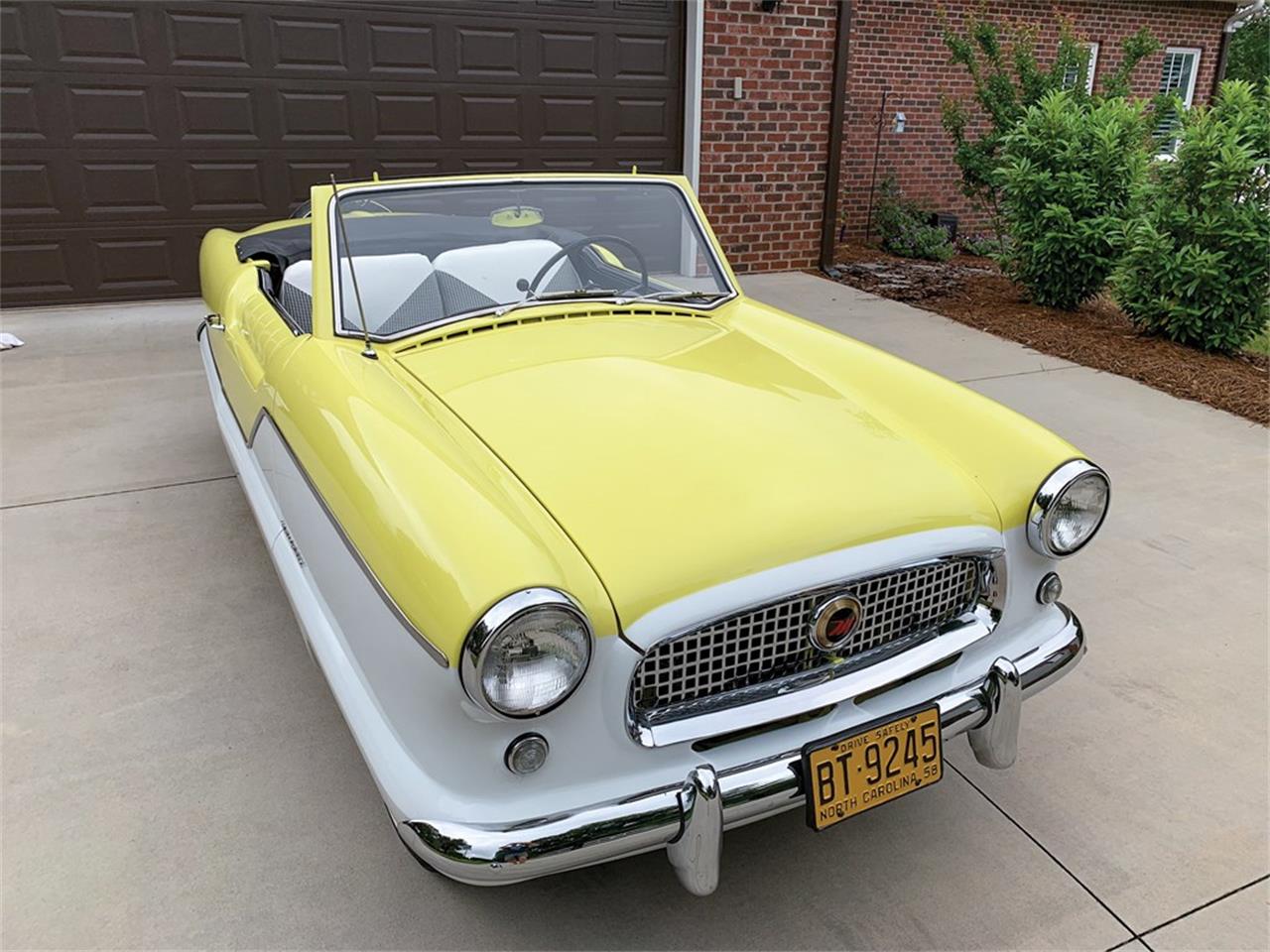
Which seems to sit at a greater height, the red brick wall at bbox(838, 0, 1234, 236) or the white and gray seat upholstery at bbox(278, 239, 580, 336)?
the red brick wall at bbox(838, 0, 1234, 236)

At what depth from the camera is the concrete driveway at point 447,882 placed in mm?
2008

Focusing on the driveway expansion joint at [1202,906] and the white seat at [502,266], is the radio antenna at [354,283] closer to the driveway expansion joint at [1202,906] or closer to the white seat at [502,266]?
the white seat at [502,266]

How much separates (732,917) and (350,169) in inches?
274

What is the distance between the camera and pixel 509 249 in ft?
9.96

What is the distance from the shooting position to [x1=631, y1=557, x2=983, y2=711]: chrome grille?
1.77m

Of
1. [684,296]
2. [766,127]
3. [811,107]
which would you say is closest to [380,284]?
[684,296]

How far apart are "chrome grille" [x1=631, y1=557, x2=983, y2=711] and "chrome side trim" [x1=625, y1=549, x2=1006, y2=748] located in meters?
0.02

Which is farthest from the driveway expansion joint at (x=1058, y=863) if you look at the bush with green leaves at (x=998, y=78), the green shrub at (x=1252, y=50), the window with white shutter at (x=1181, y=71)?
the green shrub at (x=1252, y=50)

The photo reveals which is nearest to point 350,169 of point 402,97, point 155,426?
point 402,97

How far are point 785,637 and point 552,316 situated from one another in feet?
4.57

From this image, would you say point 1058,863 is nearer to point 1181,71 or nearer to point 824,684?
point 824,684

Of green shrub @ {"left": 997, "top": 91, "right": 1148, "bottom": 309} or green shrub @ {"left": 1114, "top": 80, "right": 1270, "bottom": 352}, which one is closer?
green shrub @ {"left": 1114, "top": 80, "right": 1270, "bottom": 352}

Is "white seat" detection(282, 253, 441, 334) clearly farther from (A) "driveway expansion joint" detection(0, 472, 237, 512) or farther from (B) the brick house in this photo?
(B) the brick house

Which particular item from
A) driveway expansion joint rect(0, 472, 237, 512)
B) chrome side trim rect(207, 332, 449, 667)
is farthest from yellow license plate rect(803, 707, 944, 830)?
driveway expansion joint rect(0, 472, 237, 512)
